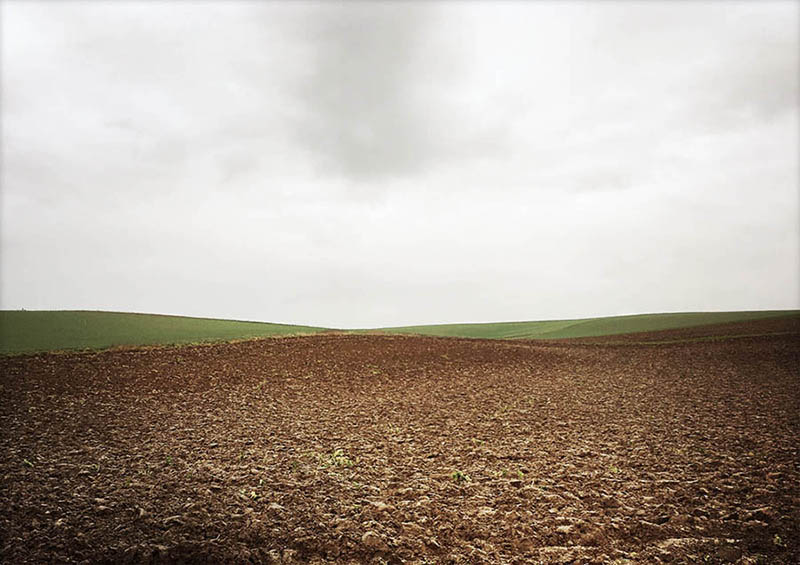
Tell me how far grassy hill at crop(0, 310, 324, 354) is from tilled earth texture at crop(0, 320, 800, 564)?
464 cm

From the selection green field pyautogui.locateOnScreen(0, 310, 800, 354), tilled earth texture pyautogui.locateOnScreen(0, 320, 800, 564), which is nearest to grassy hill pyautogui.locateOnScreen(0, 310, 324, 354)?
green field pyautogui.locateOnScreen(0, 310, 800, 354)

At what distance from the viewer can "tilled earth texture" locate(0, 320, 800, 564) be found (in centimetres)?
588

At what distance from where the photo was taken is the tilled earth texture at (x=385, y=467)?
231 inches

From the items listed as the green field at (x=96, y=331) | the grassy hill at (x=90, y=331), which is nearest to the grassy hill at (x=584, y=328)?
the green field at (x=96, y=331)

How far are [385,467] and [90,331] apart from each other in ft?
80.3

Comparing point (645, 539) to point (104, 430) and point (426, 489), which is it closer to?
point (426, 489)

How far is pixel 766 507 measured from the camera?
695cm

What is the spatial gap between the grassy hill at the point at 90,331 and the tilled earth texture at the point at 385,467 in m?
4.64

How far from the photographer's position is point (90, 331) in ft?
86.4

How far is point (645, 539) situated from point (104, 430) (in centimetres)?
1082

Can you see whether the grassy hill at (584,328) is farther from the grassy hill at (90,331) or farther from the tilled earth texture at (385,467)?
the tilled earth texture at (385,467)

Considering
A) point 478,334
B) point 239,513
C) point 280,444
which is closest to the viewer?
point 239,513

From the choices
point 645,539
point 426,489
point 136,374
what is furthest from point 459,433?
point 136,374

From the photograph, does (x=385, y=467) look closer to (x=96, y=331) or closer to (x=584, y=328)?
(x=96, y=331)
